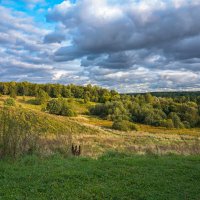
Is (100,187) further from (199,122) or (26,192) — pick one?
(199,122)

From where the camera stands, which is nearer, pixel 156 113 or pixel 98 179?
pixel 98 179

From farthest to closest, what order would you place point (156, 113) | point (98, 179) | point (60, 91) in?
point (60, 91)
point (156, 113)
point (98, 179)

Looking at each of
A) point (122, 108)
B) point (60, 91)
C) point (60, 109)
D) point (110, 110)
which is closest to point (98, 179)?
point (60, 109)

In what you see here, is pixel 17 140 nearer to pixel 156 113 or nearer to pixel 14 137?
pixel 14 137

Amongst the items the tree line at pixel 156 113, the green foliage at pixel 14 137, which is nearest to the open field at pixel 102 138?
the green foliage at pixel 14 137

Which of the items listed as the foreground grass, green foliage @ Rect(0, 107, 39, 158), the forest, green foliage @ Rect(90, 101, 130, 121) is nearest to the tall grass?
green foliage @ Rect(0, 107, 39, 158)

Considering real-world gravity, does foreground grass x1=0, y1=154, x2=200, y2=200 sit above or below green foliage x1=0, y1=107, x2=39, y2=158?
below

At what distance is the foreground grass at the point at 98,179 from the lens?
21.6ft

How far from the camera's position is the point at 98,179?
7.89 m

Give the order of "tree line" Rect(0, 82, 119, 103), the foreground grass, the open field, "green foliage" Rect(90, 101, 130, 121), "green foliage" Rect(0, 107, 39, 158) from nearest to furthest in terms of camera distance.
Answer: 1. the foreground grass
2. "green foliage" Rect(0, 107, 39, 158)
3. the open field
4. "green foliage" Rect(90, 101, 130, 121)
5. "tree line" Rect(0, 82, 119, 103)

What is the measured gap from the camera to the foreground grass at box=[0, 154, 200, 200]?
657cm

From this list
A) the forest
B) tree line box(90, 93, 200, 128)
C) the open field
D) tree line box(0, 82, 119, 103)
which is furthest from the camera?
tree line box(0, 82, 119, 103)

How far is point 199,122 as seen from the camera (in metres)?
83.3

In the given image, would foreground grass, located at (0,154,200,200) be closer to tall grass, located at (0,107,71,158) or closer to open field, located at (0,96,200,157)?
tall grass, located at (0,107,71,158)
